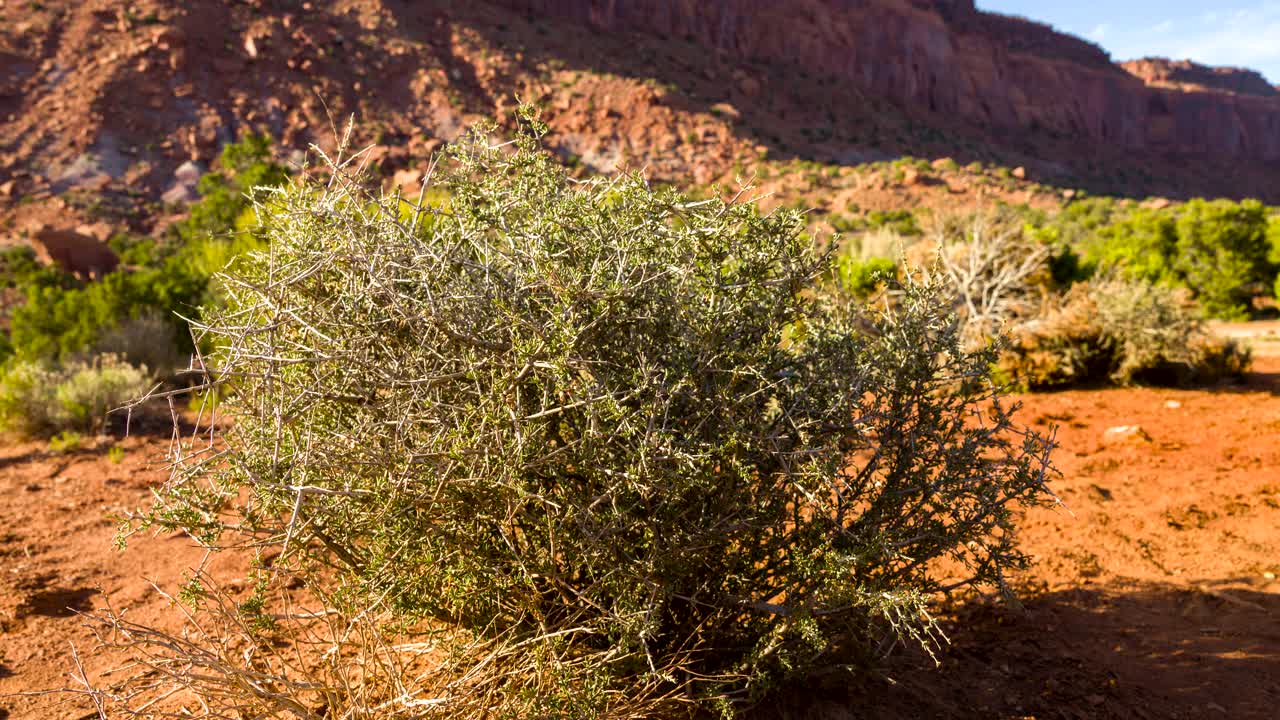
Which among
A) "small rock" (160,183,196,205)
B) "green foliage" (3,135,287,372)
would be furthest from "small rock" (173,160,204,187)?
"green foliage" (3,135,287,372)

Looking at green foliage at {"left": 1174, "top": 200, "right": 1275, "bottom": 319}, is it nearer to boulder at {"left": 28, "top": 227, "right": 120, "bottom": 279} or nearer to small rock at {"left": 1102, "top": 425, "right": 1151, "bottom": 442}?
small rock at {"left": 1102, "top": 425, "right": 1151, "bottom": 442}

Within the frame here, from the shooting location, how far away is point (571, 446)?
220 cm

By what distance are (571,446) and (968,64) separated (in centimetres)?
8251

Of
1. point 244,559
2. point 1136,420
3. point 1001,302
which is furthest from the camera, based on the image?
point 1001,302

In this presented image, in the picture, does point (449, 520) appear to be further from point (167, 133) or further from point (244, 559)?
point (167, 133)

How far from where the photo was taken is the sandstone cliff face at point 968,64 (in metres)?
62.2

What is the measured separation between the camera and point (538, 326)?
7.11 feet

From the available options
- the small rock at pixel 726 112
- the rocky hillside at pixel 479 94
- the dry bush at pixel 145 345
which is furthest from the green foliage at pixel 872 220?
the dry bush at pixel 145 345

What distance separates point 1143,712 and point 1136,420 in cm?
562

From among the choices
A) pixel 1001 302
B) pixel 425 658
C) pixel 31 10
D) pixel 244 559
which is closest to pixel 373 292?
pixel 425 658

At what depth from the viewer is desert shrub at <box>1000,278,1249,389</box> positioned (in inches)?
370

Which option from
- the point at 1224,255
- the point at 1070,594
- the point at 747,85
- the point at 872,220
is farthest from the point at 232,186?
the point at 747,85

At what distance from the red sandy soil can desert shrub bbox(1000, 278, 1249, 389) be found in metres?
2.37

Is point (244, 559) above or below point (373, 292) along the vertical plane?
below
